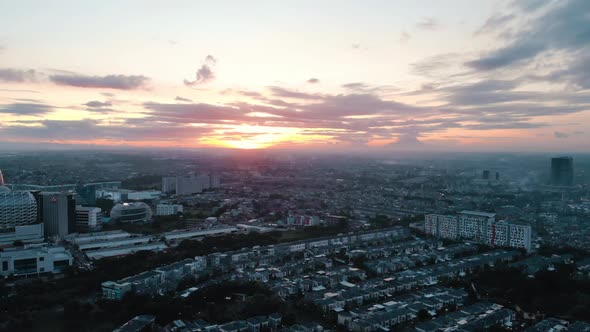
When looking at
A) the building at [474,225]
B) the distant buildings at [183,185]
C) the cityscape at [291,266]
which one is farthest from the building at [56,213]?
the building at [474,225]

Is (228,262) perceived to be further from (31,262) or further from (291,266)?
(31,262)

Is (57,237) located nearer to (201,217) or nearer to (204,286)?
(201,217)

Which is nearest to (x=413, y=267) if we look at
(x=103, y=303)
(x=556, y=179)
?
(x=103, y=303)

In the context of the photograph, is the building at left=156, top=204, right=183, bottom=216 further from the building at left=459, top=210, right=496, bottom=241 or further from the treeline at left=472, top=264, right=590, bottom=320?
the treeline at left=472, top=264, right=590, bottom=320

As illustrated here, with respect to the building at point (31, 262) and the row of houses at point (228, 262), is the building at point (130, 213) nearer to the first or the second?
the building at point (31, 262)

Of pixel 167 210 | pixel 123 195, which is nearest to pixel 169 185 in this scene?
pixel 123 195

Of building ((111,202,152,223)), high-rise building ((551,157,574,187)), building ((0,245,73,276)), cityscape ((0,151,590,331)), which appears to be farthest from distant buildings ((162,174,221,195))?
high-rise building ((551,157,574,187))

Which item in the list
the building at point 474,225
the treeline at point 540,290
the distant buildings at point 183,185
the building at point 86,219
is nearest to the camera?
the treeline at point 540,290

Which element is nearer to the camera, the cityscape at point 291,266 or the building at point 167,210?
the cityscape at point 291,266
